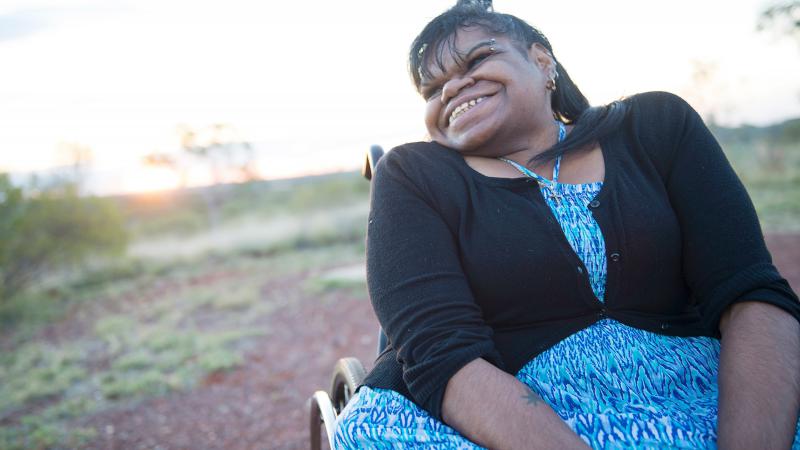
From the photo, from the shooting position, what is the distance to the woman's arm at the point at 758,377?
1.14m

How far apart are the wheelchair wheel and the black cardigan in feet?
1.27

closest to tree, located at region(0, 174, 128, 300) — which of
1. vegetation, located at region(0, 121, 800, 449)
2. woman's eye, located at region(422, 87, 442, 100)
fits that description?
vegetation, located at region(0, 121, 800, 449)

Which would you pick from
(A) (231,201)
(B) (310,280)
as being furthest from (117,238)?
(A) (231,201)

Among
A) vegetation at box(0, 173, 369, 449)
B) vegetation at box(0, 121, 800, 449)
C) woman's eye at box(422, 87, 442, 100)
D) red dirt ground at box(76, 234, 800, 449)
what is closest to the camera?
woman's eye at box(422, 87, 442, 100)

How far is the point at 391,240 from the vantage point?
1.36m

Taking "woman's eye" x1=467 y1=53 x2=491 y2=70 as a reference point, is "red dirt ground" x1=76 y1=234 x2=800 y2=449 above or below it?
below

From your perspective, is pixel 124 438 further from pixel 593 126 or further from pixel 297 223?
pixel 297 223

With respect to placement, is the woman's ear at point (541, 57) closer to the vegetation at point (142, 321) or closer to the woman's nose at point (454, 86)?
the woman's nose at point (454, 86)

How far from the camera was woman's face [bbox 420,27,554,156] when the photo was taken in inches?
63.2

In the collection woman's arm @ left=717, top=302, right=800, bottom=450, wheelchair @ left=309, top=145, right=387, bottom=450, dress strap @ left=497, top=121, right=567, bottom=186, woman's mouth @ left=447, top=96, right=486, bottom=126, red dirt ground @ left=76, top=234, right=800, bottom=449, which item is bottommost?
red dirt ground @ left=76, top=234, right=800, bottom=449

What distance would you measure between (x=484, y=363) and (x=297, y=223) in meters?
16.0

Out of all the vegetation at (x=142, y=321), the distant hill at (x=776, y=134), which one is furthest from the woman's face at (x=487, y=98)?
the distant hill at (x=776, y=134)

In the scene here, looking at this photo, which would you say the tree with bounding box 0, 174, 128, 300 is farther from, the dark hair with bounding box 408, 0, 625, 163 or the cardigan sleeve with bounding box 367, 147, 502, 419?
the cardigan sleeve with bounding box 367, 147, 502, 419

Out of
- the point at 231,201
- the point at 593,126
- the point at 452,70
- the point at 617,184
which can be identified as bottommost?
the point at 231,201
